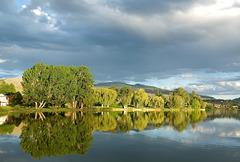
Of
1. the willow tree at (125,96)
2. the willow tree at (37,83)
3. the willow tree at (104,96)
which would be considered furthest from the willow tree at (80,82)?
the willow tree at (125,96)

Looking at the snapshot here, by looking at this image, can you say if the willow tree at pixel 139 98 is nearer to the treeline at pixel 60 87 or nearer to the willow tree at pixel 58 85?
the treeline at pixel 60 87

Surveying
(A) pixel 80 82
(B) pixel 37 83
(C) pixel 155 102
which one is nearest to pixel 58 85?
(B) pixel 37 83

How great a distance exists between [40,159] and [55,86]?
206 ft

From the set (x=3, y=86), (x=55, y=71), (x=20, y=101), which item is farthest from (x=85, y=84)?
(x=3, y=86)

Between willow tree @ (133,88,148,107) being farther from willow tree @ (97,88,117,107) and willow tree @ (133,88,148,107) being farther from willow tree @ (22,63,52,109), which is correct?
willow tree @ (22,63,52,109)

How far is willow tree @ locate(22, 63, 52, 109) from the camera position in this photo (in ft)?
237

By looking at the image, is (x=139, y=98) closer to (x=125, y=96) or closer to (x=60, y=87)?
(x=125, y=96)

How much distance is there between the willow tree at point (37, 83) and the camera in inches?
2842

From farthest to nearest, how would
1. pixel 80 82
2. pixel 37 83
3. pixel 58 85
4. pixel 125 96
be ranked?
1. pixel 125 96
2. pixel 80 82
3. pixel 58 85
4. pixel 37 83

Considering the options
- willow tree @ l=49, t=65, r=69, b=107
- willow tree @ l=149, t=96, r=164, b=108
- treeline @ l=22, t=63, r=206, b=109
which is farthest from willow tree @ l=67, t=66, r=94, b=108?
willow tree @ l=149, t=96, r=164, b=108

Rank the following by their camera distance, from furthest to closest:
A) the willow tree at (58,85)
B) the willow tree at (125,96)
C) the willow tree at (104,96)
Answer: the willow tree at (125,96)
the willow tree at (104,96)
the willow tree at (58,85)

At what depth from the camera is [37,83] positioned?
246 feet

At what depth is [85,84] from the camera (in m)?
93.0

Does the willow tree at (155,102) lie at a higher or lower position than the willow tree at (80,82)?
lower
